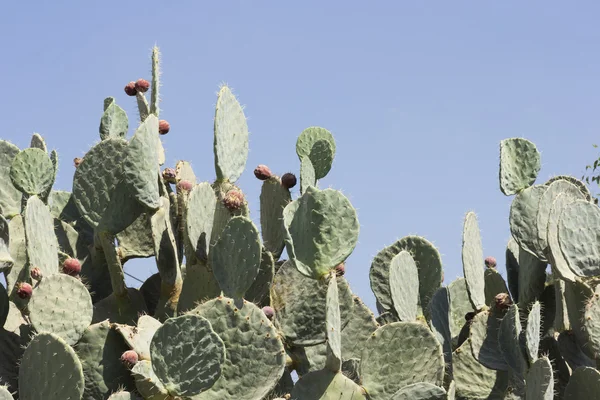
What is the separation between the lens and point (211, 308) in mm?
3527

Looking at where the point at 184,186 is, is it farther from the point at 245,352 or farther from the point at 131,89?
the point at 245,352

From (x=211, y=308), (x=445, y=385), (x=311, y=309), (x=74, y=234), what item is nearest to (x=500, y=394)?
(x=445, y=385)

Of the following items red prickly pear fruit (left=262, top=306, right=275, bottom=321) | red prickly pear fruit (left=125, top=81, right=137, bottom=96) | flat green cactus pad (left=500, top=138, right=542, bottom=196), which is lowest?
red prickly pear fruit (left=262, top=306, right=275, bottom=321)

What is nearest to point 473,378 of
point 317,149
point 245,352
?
point 317,149

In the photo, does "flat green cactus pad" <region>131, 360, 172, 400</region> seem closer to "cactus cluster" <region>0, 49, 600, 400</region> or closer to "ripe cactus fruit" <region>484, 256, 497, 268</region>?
"cactus cluster" <region>0, 49, 600, 400</region>

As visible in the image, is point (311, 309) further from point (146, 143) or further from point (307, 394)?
point (146, 143)

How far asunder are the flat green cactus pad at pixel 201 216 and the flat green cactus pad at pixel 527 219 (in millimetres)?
1169

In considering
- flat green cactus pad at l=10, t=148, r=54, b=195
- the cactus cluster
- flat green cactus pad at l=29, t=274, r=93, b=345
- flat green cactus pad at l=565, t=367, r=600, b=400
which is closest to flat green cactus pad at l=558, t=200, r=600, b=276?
the cactus cluster

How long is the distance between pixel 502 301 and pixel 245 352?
4.20 feet

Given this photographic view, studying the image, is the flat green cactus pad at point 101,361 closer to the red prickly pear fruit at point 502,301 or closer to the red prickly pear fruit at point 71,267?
the red prickly pear fruit at point 71,267

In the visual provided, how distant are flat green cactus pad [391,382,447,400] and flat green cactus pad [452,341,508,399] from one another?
744 mm

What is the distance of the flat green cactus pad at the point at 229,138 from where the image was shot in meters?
4.24

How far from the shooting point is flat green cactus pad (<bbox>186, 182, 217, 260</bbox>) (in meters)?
4.06

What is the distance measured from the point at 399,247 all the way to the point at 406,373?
0.87 m
